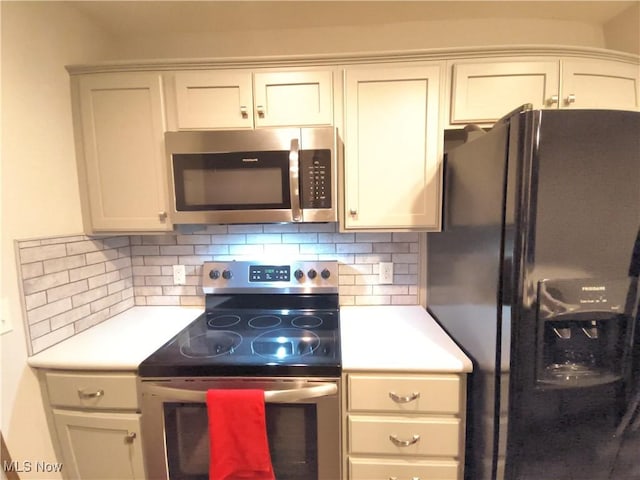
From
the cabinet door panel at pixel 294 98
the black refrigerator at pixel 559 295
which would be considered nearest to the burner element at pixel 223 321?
the cabinet door panel at pixel 294 98

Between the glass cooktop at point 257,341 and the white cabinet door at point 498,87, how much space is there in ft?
3.88

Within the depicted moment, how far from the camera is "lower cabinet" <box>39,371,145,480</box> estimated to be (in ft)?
3.91

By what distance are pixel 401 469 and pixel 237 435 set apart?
67cm

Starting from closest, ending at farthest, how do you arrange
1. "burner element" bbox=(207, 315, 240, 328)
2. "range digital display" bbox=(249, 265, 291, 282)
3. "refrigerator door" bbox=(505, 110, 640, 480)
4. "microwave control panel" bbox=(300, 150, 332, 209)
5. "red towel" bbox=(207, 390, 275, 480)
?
"refrigerator door" bbox=(505, 110, 640, 480), "red towel" bbox=(207, 390, 275, 480), "microwave control panel" bbox=(300, 150, 332, 209), "burner element" bbox=(207, 315, 240, 328), "range digital display" bbox=(249, 265, 291, 282)

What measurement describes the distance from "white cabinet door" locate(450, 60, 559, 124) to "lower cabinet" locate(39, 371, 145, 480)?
1.85 meters

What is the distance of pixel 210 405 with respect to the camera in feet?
3.65

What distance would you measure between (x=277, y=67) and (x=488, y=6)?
114 centimetres

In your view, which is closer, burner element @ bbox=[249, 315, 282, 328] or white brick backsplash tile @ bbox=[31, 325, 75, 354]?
white brick backsplash tile @ bbox=[31, 325, 75, 354]

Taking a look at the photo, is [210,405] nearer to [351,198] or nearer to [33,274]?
[33,274]

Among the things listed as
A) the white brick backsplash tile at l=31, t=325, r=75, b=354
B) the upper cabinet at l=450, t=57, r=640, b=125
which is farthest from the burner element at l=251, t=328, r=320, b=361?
the upper cabinet at l=450, t=57, r=640, b=125

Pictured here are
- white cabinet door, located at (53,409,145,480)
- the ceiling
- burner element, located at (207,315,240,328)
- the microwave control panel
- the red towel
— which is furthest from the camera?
burner element, located at (207,315,240,328)

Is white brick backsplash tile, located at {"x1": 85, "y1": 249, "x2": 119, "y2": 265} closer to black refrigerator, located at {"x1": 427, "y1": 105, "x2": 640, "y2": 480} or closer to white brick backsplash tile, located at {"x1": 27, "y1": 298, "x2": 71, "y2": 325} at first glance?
white brick backsplash tile, located at {"x1": 27, "y1": 298, "x2": 71, "y2": 325}

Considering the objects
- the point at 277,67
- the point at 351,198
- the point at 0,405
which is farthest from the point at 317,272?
the point at 0,405

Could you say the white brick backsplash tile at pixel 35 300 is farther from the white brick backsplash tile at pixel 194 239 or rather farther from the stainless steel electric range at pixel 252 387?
the white brick backsplash tile at pixel 194 239
